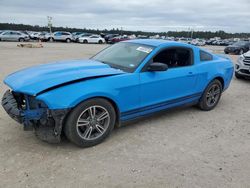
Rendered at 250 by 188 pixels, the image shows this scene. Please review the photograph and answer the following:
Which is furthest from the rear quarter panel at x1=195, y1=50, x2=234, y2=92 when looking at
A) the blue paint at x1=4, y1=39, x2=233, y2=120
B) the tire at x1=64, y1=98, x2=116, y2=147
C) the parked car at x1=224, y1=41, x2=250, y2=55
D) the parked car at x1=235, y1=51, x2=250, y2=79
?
the parked car at x1=224, y1=41, x2=250, y2=55

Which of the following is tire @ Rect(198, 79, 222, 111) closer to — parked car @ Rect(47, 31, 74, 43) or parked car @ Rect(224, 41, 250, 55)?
parked car @ Rect(224, 41, 250, 55)

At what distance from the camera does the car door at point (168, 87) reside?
12.9 ft

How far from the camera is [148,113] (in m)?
4.15

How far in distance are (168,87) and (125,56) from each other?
3.13ft

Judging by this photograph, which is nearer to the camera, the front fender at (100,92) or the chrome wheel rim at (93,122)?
the front fender at (100,92)

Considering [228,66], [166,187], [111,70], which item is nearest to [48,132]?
[111,70]

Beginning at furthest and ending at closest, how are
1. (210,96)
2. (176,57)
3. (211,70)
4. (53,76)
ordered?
(210,96) < (211,70) < (176,57) < (53,76)

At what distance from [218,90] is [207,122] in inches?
45.0

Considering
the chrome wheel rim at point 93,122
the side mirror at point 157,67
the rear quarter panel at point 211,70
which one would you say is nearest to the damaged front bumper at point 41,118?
the chrome wheel rim at point 93,122

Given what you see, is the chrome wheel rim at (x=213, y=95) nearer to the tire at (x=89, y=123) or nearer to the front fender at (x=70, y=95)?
the tire at (x=89, y=123)

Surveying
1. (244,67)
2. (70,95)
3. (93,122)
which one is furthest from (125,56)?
(244,67)

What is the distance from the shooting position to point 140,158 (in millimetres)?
3264

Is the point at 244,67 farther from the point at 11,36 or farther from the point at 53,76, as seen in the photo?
the point at 11,36

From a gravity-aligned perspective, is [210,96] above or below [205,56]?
below
